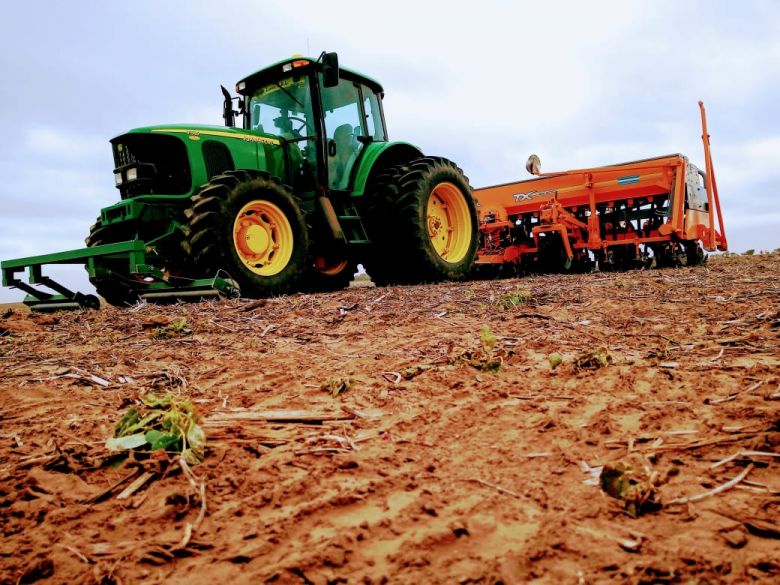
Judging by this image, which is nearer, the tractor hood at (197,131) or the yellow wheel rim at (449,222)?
the tractor hood at (197,131)

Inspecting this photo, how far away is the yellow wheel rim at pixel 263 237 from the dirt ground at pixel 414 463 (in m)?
2.74

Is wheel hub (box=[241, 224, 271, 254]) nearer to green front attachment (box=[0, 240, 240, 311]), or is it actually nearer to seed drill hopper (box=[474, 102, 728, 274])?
green front attachment (box=[0, 240, 240, 311])

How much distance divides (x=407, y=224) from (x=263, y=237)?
189 cm

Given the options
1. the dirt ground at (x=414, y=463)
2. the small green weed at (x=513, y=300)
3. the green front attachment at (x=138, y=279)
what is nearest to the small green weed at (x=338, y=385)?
the dirt ground at (x=414, y=463)

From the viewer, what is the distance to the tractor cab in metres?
6.67

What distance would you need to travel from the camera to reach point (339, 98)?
7.24 metres

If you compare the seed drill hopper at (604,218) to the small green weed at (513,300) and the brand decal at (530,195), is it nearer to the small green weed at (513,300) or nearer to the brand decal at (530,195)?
the brand decal at (530,195)

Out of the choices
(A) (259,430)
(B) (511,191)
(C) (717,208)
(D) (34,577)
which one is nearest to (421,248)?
(B) (511,191)

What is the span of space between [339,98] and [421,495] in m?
A: 6.58

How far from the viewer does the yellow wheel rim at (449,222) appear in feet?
26.1

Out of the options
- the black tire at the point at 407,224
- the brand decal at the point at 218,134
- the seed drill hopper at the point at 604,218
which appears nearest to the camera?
the brand decal at the point at 218,134

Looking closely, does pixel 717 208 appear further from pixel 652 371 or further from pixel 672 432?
pixel 672 432

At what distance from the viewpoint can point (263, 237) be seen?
5961 millimetres

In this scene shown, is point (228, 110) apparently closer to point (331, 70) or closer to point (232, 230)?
point (331, 70)
